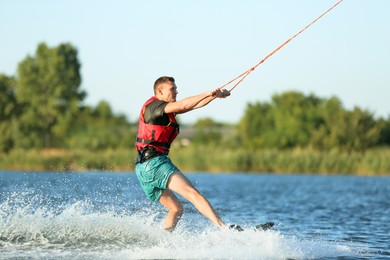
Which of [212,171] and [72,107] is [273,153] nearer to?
[212,171]

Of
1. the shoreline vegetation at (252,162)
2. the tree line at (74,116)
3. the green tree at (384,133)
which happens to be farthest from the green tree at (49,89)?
the green tree at (384,133)

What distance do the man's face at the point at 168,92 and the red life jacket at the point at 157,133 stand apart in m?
0.14

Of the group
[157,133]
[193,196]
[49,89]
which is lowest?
[193,196]

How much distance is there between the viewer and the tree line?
6431cm

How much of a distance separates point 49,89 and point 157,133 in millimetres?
64591

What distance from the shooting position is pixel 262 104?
7631 centimetres

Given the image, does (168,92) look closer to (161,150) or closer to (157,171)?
(161,150)

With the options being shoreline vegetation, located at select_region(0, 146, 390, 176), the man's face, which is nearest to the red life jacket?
the man's face

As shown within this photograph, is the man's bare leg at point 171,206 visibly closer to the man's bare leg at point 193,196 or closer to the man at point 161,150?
the man at point 161,150

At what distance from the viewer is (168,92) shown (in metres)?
9.49

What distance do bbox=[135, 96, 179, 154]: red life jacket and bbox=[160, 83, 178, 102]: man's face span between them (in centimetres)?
14

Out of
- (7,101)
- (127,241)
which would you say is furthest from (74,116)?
(127,241)

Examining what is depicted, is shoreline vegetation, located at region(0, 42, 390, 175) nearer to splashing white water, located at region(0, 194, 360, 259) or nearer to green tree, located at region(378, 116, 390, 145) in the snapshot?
green tree, located at region(378, 116, 390, 145)

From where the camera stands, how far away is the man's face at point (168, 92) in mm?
9492
